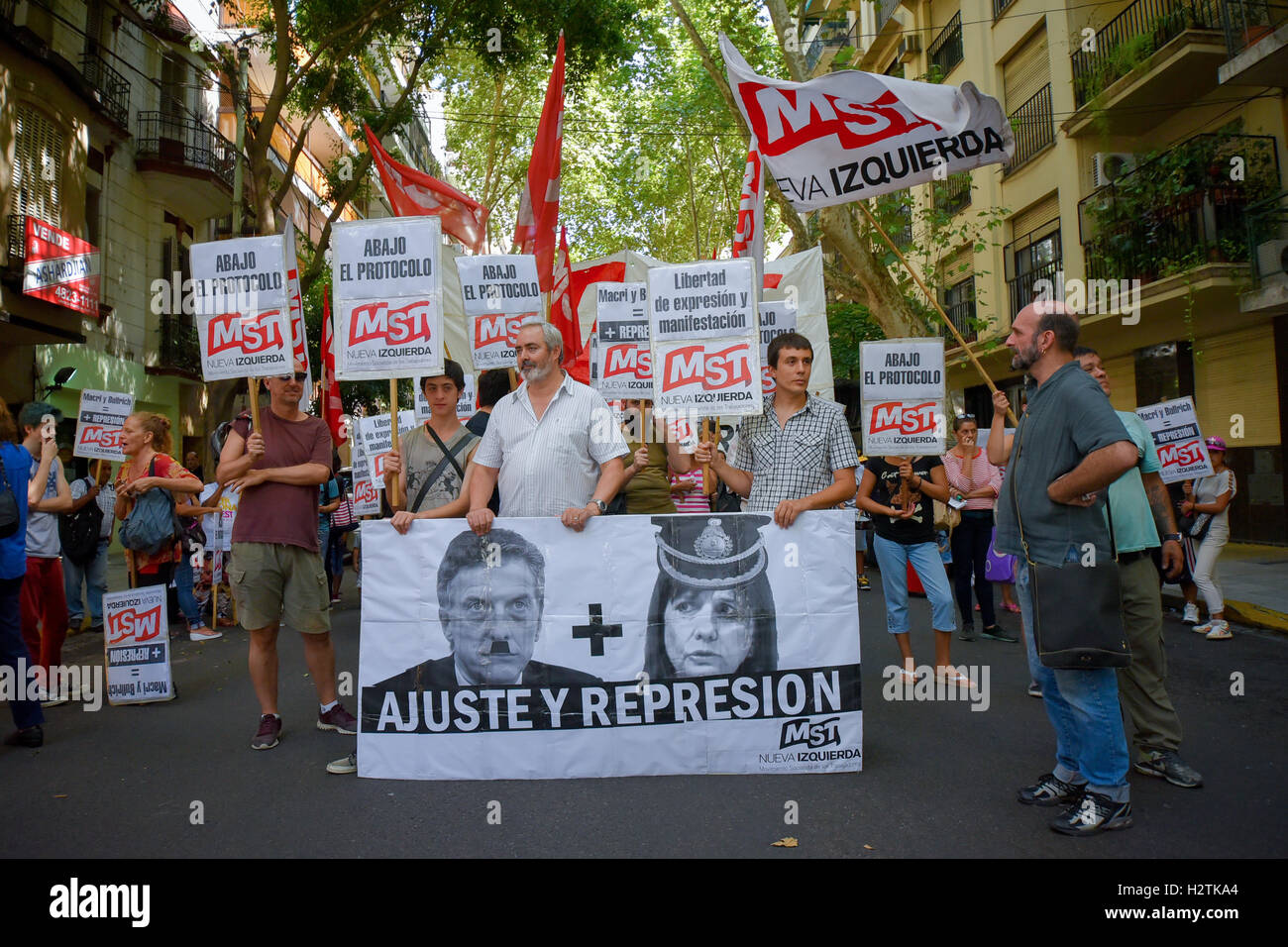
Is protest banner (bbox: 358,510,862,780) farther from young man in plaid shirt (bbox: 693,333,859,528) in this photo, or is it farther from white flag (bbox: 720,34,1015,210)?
white flag (bbox: 720,34,1015,210)

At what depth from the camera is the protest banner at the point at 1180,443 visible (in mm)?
8047

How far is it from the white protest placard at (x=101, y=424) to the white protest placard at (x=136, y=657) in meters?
2.07

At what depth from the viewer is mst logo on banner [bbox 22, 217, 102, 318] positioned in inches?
598

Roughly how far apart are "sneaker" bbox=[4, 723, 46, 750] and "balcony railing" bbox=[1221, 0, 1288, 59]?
16.4 m

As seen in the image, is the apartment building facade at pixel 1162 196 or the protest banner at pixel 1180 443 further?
the apartment building facade at pixel 1162 196

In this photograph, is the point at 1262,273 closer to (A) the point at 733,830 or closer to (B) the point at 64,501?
(A) the point at 733,830

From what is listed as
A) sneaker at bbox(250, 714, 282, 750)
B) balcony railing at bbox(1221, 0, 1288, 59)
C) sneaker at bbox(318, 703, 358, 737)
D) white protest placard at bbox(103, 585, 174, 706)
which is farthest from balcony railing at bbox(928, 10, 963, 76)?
sneaker at bbox(250, 714, 282, 750)

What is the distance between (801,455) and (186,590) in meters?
7.03

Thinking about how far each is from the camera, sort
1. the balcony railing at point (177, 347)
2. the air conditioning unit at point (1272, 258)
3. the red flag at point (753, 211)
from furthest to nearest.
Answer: the balcony railing at point (177, 347) → the air conditioning unit at point (1272, 258) → the red flag at point (753, 211)

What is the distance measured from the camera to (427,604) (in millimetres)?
4562

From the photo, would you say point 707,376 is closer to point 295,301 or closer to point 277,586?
point 277,586

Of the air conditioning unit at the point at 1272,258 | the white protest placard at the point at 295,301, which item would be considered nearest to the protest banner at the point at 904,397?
the white protest placard at the point at 295,301

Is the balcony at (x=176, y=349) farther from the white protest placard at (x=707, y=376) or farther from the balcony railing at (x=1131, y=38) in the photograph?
the balcony railing at (x=1131, y=38)
